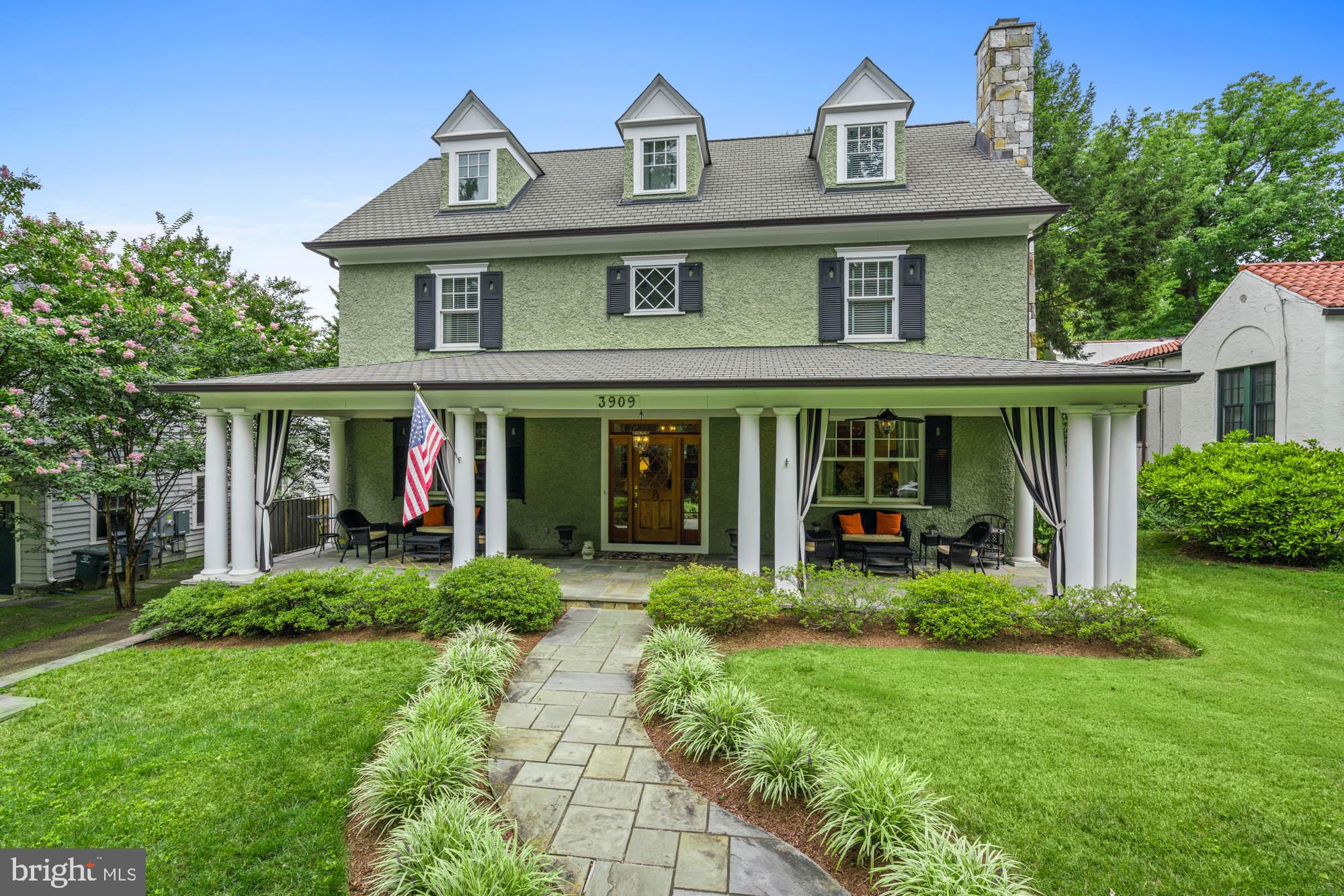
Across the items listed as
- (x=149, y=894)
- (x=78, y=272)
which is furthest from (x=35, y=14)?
(x=149, y=894)

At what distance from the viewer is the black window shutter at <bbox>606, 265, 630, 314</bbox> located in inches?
418

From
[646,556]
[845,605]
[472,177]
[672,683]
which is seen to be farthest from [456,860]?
[472,177]

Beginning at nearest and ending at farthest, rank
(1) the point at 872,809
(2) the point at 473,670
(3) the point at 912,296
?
1. (1) the point at 872,809
2. (2) the point at 473,670
3. (3) the point at 912,296

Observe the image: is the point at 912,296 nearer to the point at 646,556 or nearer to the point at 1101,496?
the point at 1101,496

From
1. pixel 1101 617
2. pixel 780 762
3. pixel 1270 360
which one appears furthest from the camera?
pixel 1270 360

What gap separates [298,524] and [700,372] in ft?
35.4

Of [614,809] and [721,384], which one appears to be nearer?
[614,809]

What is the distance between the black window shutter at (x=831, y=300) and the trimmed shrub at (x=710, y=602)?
524cm

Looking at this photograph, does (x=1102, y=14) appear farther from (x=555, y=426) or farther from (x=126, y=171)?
(x=126, y=171)

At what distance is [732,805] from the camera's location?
3.65m

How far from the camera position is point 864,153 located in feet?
34.7

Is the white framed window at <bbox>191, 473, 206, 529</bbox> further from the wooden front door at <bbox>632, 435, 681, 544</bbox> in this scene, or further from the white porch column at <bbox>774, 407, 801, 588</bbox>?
the white porch column at <bbox>774, 407, 801, 588</bbox>

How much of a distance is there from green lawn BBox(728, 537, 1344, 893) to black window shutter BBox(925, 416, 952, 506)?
3782 millimetres

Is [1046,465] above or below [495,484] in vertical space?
above
